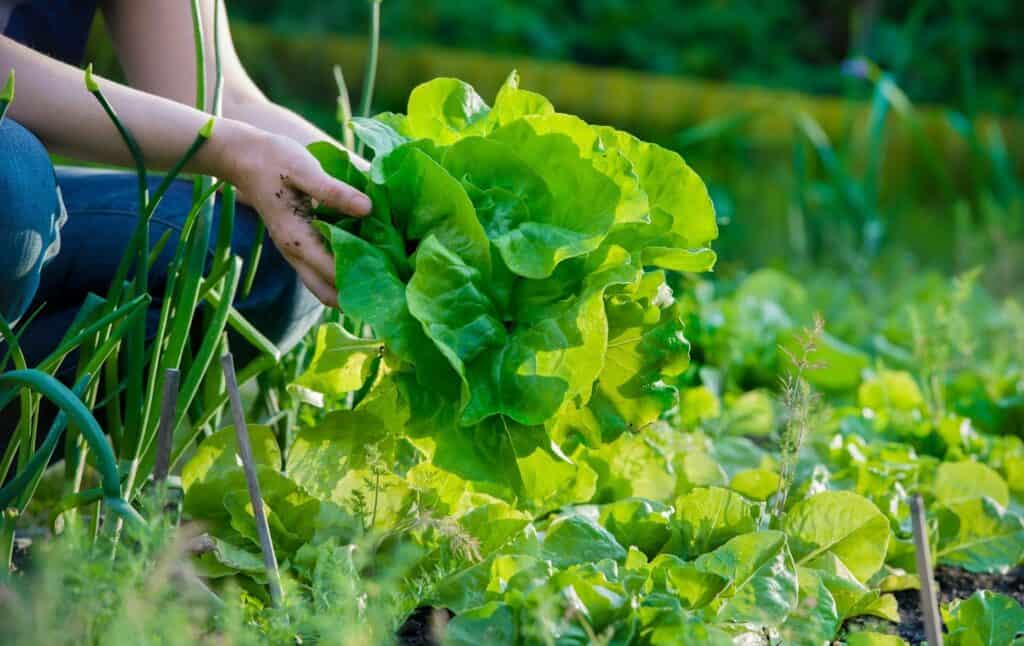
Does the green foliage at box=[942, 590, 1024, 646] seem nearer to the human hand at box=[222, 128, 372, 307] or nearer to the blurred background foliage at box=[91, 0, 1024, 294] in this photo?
the human hand at box=[222, 128, 372, 307]

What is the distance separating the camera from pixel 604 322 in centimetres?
103

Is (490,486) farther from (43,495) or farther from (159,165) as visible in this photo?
(43,495)

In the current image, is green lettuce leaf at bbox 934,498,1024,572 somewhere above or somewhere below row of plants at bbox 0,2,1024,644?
below

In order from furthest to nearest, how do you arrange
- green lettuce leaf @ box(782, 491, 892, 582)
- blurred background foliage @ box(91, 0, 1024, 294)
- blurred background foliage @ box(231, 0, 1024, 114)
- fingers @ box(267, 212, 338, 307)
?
1. blurred background foliage @ box(231, 0, 1024, 114)
2. blurred background foliage @ box(91, 0, 1024, 294)
3. green lettuce leaf @ box(782, 491, 892, 582)
4. fingers @ box(267, 212, 338, 307)

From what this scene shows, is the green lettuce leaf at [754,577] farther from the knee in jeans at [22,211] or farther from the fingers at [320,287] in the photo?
the knee in jeans at [22,211]

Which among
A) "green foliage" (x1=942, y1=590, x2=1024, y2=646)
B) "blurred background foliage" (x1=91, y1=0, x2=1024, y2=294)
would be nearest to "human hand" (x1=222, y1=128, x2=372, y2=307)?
"green foliage" (x1=942, y1=590, x2=1024, y2=646)

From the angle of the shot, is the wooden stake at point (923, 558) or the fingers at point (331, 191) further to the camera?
the fingers at point (331, 191)

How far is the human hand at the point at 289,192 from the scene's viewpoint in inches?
41.7

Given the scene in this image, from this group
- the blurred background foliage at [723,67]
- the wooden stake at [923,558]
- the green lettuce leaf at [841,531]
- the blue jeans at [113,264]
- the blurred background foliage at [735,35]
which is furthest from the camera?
the blurred background foliage at [735,35]

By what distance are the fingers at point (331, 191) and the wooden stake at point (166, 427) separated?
0.21 meters

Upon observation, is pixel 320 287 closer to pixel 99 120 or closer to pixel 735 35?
pixel 99 120

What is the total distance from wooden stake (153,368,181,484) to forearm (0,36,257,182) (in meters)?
0.26

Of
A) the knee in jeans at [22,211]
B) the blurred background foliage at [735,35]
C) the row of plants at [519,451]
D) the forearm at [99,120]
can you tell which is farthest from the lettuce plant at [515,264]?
the blurred background foliage at [735,35]

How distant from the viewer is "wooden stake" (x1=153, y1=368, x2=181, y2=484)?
3.03 ft
